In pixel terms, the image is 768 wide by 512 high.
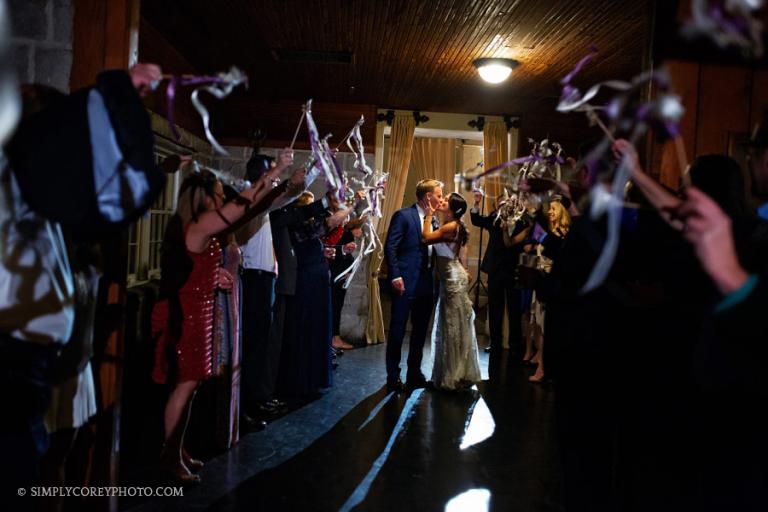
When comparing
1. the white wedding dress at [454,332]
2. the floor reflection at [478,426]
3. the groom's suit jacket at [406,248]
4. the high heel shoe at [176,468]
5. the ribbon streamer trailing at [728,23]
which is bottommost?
the floor reflection at [478,426]

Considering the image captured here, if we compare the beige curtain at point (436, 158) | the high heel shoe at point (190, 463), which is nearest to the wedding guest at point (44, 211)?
the high heel shoe at point (190, 463)

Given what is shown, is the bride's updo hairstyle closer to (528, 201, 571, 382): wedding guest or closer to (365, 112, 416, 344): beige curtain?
(528, 201, 571, 382): wedding guest

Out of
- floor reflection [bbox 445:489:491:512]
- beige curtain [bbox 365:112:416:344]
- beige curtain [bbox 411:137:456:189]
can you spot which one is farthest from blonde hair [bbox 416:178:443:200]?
beige curtain [bbox 411:137:456:189]

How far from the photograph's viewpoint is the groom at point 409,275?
4879 millimetres

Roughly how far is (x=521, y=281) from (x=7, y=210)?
191cm

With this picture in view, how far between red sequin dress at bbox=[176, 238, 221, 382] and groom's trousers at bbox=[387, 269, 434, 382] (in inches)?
87.9

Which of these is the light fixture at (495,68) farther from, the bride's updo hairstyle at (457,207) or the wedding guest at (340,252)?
the wedding guest at (340,252)

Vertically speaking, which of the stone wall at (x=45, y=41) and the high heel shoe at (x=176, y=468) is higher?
the stone wall at (x=45, y=41)

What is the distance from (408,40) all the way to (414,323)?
2.38m

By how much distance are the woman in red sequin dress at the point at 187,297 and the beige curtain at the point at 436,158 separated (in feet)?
29.1

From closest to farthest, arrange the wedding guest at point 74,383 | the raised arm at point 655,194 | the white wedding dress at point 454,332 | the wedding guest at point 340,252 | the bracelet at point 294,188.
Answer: the raised arm at point 655,194 → the wedding guest at point 74,383 → the bracelet at point 294,188 → the white wedding dress at point 454,332 → the wedding guest at point 340,252

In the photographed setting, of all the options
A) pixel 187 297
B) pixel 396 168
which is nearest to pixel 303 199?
pixel 187 297

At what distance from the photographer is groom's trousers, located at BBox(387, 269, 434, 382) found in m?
4.89

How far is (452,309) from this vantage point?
4938mm
